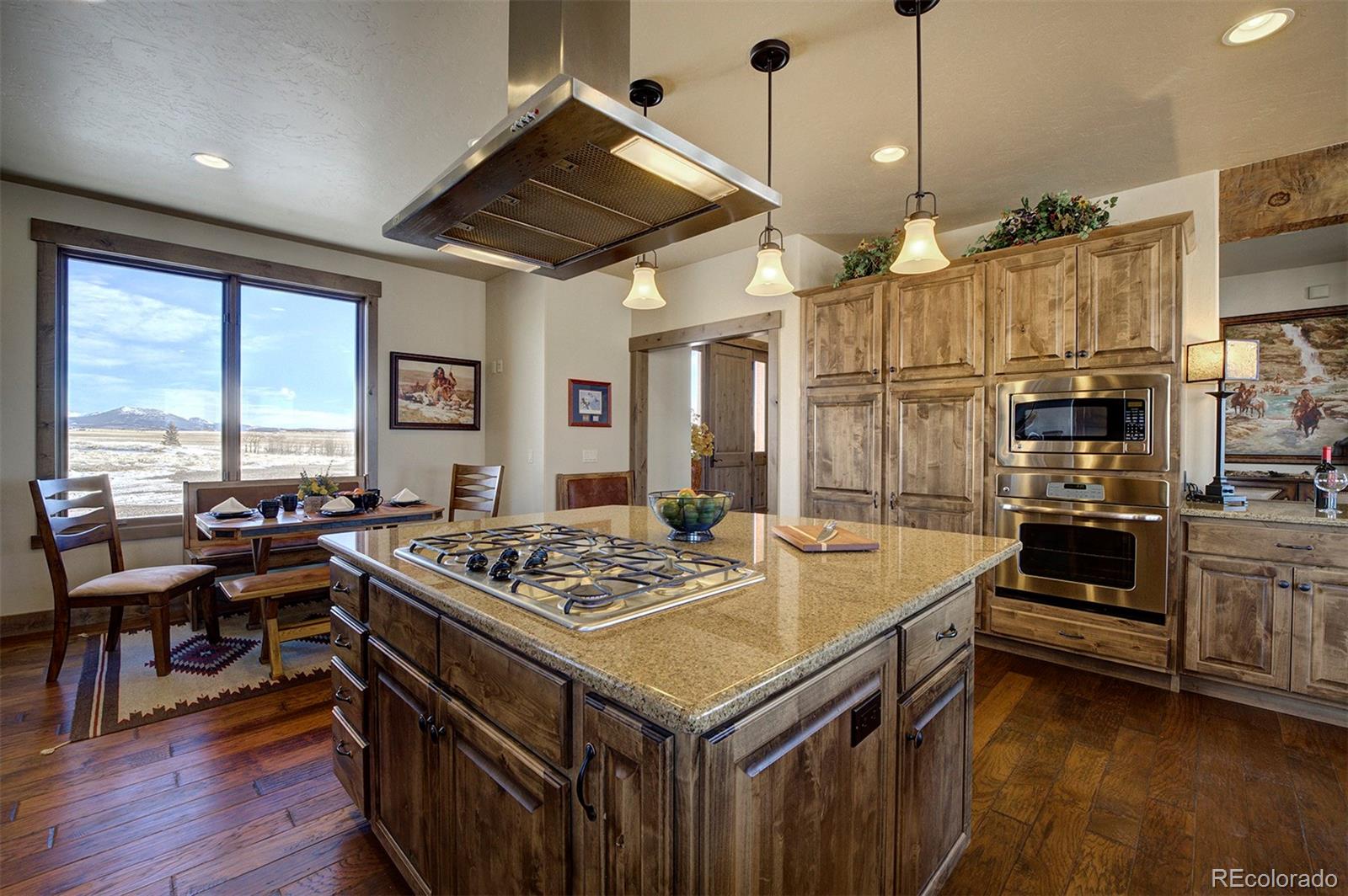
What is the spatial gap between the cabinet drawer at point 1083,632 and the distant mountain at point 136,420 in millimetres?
5407

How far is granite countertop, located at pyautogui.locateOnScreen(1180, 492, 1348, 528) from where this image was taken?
7.83 feet

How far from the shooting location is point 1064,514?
2914 millimetres

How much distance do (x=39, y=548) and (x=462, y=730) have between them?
4.20 m

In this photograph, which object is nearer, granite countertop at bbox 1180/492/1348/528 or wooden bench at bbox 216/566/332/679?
granite countertop at bbox 1180/492/1348/528

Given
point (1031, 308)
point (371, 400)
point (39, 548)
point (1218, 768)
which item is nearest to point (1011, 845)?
point (1218, 768)

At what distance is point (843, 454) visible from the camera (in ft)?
12.3

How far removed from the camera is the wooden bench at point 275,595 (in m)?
2.84

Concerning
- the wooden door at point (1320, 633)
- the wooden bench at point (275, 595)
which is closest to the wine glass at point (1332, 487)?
the wooden door at point (1320, 633)

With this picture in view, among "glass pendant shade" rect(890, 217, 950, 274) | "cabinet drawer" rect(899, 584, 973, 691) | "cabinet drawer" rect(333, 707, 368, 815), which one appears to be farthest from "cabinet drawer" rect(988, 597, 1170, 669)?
"cabinet drawer" rect(333, 707, 368, 815)

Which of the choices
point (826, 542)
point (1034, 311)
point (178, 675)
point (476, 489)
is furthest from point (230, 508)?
point (1034, 311)

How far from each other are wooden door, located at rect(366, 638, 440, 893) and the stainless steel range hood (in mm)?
1169

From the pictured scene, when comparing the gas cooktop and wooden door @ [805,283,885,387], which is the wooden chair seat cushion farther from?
wooden door @ [805,283,885,387]

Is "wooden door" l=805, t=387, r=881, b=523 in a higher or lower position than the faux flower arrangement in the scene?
lower

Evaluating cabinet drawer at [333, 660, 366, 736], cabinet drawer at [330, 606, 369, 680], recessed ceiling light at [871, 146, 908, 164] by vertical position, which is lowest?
cabinet drawer at [333, 660, 366, 736]
